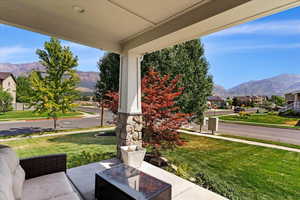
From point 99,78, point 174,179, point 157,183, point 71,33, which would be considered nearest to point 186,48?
point 99,78

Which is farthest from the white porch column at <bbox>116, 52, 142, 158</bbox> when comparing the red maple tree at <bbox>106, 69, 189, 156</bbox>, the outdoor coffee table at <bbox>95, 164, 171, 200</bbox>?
the outdoor coffee table at <bbox>95, 164, 171, 200</bbox>

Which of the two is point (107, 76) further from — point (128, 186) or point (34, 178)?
point (128, 186)

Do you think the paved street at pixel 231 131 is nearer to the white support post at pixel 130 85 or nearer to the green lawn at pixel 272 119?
the green lawn at pixel 272 119

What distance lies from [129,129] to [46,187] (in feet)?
6.35

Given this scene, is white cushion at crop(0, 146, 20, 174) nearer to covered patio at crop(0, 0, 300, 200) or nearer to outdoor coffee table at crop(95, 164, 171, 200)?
outdoor coffee table at crop(95, 164, 171, 200)

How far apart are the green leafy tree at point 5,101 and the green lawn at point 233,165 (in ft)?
30.5

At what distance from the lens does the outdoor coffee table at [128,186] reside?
64.7 inches

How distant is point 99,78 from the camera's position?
716 centimetres

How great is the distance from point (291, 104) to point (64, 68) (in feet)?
68.5

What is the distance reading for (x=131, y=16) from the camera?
2359mm

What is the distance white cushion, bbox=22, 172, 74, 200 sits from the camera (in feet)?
5.07

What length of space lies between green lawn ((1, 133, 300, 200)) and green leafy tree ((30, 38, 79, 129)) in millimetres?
2458

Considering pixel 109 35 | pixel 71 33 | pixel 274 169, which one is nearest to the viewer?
pixel 71 33

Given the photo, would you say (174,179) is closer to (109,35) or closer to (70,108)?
(109,35)
